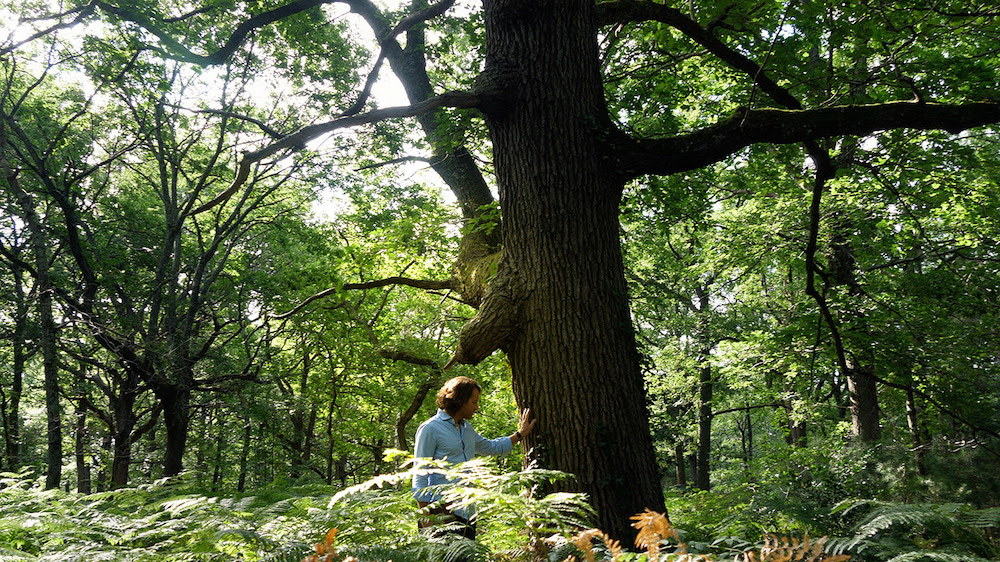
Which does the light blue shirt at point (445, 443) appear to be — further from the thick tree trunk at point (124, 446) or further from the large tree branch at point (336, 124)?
the thick tree trunk at point (124, 446)

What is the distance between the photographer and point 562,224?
4.21 metres

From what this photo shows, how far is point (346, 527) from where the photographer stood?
2.71m

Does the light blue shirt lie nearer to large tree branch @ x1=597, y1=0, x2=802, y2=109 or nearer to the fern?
the fern

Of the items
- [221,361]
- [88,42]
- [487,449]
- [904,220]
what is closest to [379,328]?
[221,361]

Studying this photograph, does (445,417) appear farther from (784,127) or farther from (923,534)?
(784,127)

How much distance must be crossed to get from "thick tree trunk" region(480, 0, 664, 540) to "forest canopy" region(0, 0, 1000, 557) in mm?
23

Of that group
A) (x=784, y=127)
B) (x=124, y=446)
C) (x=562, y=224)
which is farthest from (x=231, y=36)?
(x=124, y=446)

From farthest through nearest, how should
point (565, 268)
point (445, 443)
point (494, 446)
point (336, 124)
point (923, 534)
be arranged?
→ point (494, 446), point (445, 443), point (565, 268), point (336, 124), point (923, 534)

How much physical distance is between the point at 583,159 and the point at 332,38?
29.0 feet

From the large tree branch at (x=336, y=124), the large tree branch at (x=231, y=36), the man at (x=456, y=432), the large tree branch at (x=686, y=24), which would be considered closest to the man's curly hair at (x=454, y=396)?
the man at (x=456, y=432)

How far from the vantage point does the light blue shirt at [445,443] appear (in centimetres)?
410

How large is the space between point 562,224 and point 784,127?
6.27 ft

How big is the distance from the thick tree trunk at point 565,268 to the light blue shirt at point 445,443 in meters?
0.58

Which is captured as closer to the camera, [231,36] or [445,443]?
[445,443]
